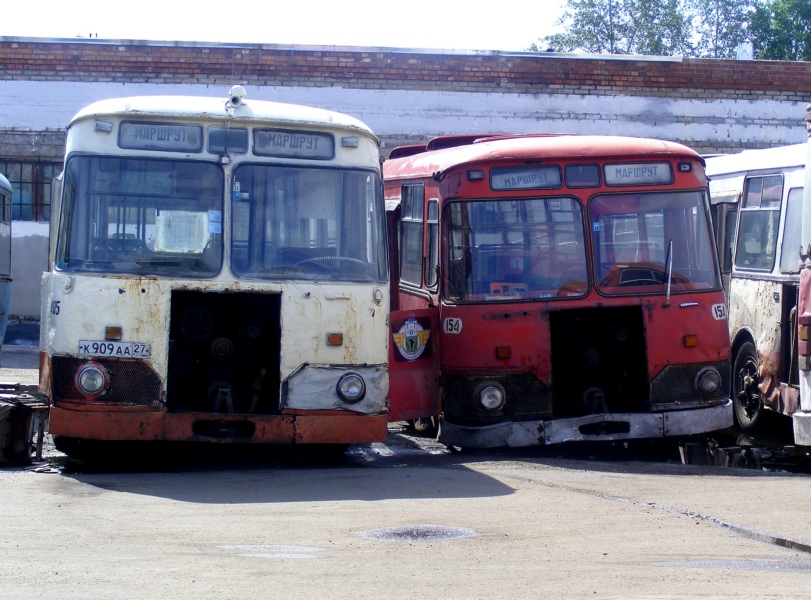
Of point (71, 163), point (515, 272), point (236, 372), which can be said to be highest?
point (71, 163)

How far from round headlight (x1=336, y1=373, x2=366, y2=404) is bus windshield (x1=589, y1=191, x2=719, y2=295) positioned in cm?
261

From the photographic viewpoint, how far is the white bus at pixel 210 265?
834 centimetres

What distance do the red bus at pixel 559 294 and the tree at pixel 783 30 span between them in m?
39.2

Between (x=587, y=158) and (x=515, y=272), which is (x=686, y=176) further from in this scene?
(x=515, y=272)

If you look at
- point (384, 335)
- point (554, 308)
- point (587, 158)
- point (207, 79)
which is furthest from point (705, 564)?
point (207, 79)

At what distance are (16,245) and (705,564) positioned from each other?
18419 millimetres

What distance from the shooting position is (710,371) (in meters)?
9.99

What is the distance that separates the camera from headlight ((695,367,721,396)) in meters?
9.96

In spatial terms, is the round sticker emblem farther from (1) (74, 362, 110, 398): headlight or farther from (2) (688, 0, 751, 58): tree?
(2) (688, 0, 751, 58): tree

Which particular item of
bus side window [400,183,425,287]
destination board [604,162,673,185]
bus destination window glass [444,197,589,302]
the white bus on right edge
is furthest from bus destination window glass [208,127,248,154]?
the white bus on right edge

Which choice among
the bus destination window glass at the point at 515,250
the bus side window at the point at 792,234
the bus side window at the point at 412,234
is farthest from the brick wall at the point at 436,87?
the bus destination window glass at the point at 515,250

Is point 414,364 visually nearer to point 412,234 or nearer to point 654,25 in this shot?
point 412,234

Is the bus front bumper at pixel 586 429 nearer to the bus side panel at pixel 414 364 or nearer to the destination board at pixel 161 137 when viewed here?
the bus side panel at pixel 414 364

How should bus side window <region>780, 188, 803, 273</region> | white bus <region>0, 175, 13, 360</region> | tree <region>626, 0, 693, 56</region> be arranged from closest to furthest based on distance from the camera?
bus side window <region>780, 188, 803, 273</region>, white bus <region>0, 175, 13, 360</region>, tree <region>626, 0, 693, 56</region>
